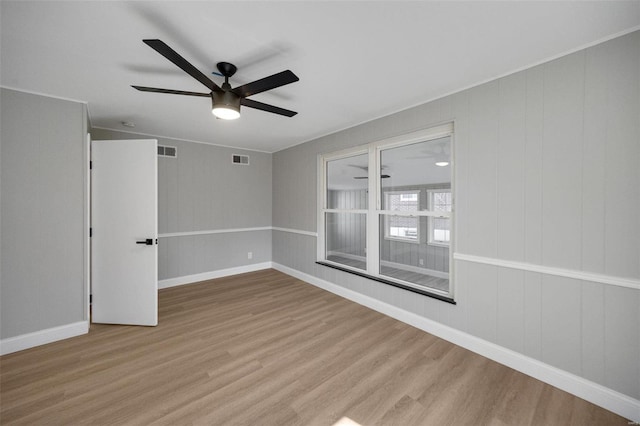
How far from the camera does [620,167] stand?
1.74 meters

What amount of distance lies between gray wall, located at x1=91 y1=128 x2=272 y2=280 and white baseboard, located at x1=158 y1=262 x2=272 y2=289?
69 millimetres

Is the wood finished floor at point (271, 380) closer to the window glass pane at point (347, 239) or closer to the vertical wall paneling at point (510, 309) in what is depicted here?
the vertical wall paneling at point (510, 309)

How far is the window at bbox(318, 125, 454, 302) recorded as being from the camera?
2904mm

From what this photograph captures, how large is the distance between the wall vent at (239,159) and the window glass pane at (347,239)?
7.14ft

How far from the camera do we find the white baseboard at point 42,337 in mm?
2422

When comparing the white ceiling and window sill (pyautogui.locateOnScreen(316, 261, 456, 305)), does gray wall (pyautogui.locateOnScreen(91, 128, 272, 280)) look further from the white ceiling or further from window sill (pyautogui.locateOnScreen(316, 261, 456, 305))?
window sill (pyautogui.locateOnScreen(316, 261, 456, 305))

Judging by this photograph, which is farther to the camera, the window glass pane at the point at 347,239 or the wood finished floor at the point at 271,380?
the window glass pane at the point at 347,239

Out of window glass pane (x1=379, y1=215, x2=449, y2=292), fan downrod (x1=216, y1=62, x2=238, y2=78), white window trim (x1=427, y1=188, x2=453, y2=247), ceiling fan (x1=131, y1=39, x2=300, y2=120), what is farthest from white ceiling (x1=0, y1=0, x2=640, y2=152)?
window glass pane (x1=379, y1=215, x2=449, y2=292)

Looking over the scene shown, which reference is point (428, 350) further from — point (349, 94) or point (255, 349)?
point (349, 94)

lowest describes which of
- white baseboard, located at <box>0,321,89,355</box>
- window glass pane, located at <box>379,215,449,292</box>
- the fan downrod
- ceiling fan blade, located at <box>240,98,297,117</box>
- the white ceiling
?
white baseboard, located at <box>0,321,89,355</box>

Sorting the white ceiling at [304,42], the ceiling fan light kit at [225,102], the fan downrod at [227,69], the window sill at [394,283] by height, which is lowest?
the window sill at [394,283]

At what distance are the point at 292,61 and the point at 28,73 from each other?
2.37 m

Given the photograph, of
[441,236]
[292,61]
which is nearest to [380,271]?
[441,236]

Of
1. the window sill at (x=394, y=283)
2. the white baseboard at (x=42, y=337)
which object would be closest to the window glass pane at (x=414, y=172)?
the window sill at (x=394, y=283)
